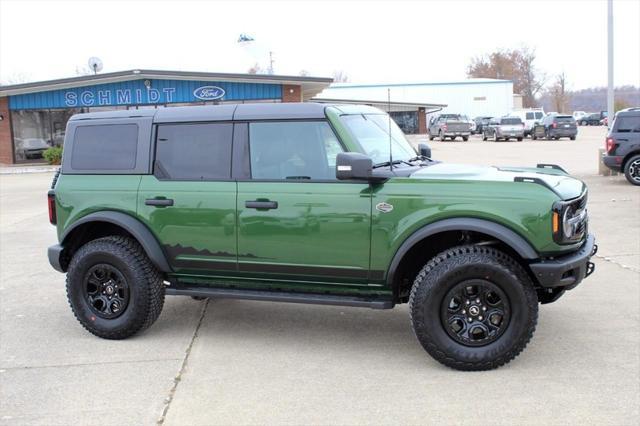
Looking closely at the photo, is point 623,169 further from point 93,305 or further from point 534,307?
point 93,305

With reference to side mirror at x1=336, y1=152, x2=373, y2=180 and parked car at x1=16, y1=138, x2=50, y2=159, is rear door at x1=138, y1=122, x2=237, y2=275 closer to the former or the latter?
side mirror at x1=336, y1=152, x2=373, y2=180

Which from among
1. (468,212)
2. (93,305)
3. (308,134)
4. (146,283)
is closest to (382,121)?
(308,134)

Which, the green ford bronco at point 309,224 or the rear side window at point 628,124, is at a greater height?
the rear side window at point 628,124

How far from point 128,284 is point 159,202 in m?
0.73

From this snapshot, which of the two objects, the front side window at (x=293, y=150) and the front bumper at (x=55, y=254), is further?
the front bumper at (x=55, y=254)

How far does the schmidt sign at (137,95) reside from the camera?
96.4 ft

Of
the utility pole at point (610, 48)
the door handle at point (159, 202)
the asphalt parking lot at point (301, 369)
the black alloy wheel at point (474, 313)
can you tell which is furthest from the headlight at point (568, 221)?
the utility pole at point (610, 48)

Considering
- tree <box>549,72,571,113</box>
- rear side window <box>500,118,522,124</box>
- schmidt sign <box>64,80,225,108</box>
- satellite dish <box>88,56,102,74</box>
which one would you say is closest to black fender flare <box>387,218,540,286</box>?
schmidt sign <box>64,80,225,108</box>

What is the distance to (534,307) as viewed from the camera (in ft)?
14.4

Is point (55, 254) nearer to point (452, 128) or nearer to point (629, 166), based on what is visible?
point (629, 166)

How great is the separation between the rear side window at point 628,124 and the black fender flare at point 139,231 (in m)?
13.0

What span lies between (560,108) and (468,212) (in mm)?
102709

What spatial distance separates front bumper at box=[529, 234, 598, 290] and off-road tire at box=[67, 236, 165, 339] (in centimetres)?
298

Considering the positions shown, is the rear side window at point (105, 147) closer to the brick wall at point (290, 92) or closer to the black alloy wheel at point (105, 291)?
the black alloy wheel at point (105, 291)
